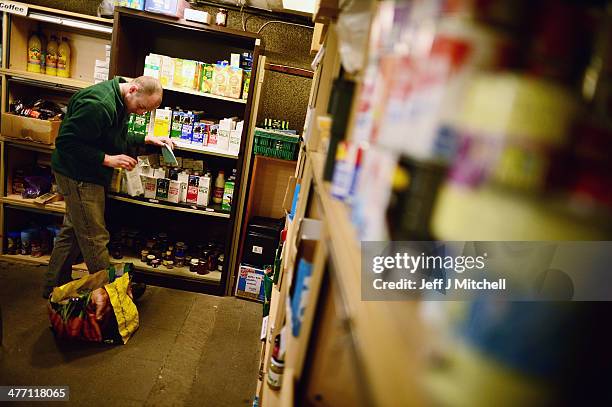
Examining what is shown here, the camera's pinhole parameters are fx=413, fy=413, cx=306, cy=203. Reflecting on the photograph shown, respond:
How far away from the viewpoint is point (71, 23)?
3.30 metres

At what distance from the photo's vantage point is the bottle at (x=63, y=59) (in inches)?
141

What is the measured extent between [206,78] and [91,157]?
3.67 ft

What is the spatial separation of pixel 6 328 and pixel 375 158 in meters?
3.23

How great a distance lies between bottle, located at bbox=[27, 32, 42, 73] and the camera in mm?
3521

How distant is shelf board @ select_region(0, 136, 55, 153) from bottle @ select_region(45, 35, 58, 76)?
63 cm

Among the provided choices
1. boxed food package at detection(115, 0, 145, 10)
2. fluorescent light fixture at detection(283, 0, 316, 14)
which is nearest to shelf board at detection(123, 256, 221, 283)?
boxed food package at detection(115, 0, 145, 10)

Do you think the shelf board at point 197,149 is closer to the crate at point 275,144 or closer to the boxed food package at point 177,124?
the boxed food package at point 177,124

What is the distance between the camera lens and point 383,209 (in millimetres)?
509

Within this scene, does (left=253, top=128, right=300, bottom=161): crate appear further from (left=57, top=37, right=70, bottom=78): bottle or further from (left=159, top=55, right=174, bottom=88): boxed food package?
(left=57, top=37, right=70, bottom=78): bottle

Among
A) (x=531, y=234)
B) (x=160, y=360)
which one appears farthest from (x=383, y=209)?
(x=160, y=360)

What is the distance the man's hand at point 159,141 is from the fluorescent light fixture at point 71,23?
928 millimetres

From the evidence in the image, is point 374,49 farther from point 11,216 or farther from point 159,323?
point 11,216

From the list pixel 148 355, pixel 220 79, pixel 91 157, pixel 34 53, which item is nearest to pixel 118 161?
pixel 91 157

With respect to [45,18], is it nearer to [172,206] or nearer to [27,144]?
[27,144]
